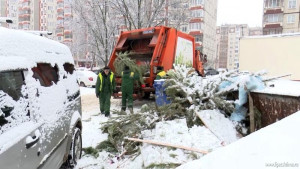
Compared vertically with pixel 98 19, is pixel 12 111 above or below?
below

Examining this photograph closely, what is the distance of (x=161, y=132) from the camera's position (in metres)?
4.62

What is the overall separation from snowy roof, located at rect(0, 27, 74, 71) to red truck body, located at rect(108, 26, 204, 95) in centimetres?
563

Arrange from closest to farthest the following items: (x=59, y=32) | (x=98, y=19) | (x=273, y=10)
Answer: (x=98, y=19)
(x=273, y=10)
(x=59, y=32)

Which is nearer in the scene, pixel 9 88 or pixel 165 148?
pixel 9 88

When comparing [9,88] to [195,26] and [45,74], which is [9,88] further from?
Answer: [195,26]

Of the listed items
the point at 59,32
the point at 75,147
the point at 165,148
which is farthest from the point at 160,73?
the point at 59,32

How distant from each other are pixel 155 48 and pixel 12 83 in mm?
6810

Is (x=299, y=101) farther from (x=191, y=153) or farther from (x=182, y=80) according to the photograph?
(x=182, y=80)

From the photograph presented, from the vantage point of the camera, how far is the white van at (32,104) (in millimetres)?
2035

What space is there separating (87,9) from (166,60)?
14506 millimetres

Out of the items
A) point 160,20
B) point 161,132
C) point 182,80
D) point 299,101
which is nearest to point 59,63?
point 161,132

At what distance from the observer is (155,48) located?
881 cm

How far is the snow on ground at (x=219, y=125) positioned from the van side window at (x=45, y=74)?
2854 mm

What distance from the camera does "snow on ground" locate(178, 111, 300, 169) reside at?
1556 mm
